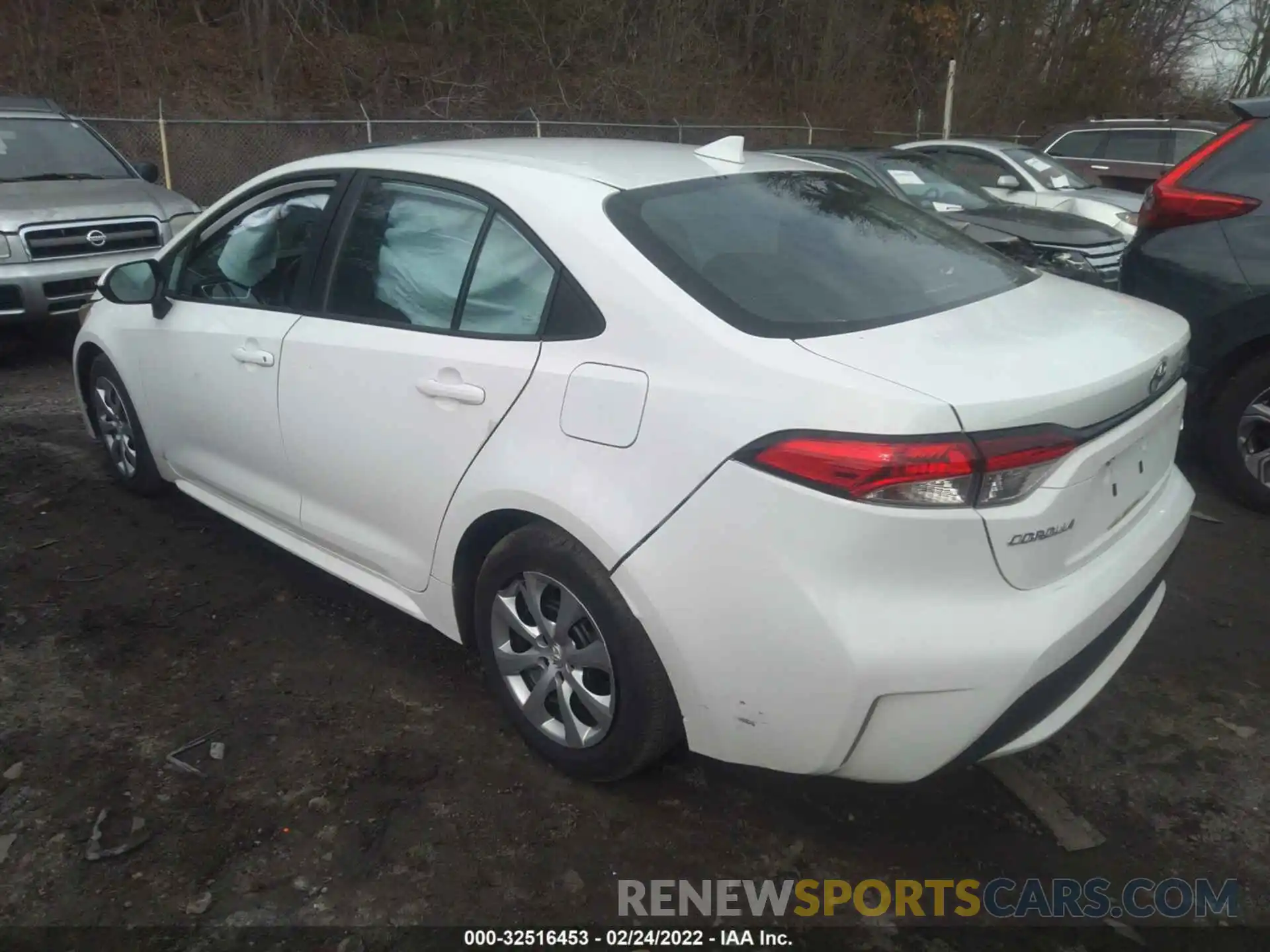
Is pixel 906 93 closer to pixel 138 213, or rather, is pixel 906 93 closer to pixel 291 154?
pixel 291 154

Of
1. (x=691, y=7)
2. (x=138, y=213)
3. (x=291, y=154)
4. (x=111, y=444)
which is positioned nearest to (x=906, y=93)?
(x=691, y=7)

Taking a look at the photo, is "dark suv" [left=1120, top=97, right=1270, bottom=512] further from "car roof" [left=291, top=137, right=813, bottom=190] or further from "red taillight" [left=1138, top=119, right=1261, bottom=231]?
"car roof" [left=291, top=137, right=813, bottom=190]

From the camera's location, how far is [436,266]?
297 centimetres

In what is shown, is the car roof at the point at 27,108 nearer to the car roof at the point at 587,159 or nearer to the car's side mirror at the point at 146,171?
the car's side mirror at the point at 146,171

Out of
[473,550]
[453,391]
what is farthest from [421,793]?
[453,391]

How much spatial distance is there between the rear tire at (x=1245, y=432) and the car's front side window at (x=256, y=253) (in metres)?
3.91

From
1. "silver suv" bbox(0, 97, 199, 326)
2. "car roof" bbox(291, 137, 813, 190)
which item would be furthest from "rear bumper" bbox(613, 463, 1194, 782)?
"silver suv" bbox(0, 97, 199, 326)

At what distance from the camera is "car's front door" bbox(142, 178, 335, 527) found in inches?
134

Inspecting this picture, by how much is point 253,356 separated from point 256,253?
48 cm

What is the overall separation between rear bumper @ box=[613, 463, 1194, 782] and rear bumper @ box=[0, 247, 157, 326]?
18.4 feet

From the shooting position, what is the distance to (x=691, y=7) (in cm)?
2144

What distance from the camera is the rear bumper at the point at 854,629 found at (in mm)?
2072

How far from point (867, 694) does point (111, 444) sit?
3944mm

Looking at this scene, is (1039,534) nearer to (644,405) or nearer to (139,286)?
(644,405)
